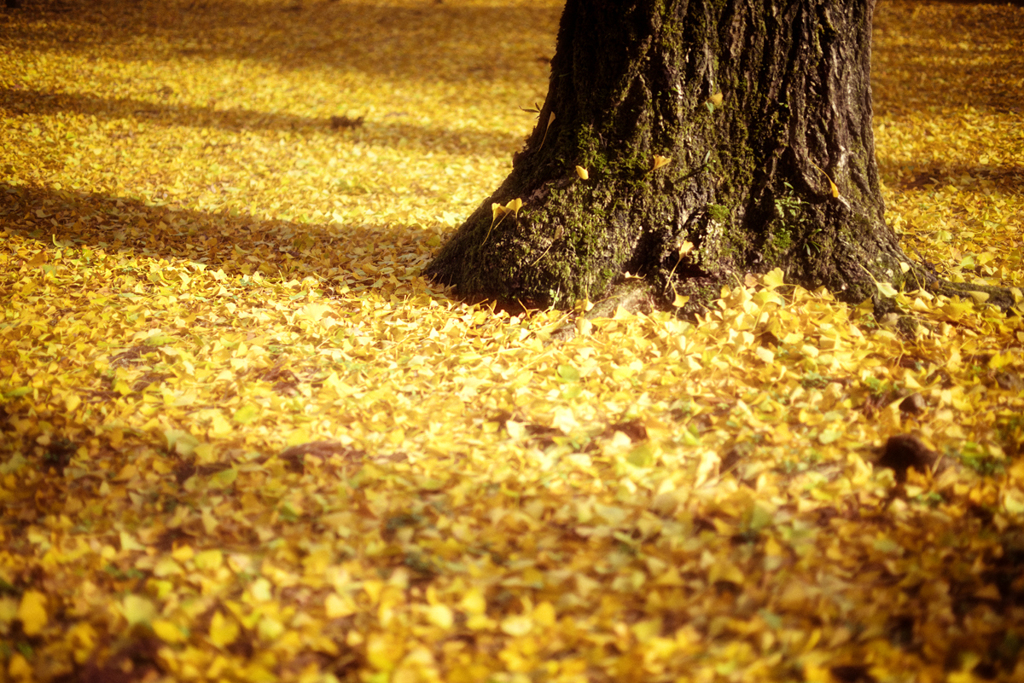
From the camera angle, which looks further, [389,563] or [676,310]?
[676,310]

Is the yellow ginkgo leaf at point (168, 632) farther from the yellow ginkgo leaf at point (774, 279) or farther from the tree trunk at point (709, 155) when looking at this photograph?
the yellow ginkgo leaf at point (774, 279)

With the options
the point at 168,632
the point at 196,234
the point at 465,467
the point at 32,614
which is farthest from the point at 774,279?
the point at 196,234

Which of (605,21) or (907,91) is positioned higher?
(907,91)

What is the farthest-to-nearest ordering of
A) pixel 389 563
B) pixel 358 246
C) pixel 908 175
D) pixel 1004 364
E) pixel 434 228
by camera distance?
pixel 908 175, pixel 434 228, pixel 358 246, pixel 1004 364, pixel 389 563

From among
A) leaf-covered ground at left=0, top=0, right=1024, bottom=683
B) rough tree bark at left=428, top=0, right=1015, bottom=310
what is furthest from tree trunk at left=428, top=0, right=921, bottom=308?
leaf-covered ground at left=0, top=0, right=1024, bottom=683

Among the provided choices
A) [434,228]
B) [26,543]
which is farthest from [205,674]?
[434,228]

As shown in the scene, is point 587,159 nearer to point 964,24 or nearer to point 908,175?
point 908,175

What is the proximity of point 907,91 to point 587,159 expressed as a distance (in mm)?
7055

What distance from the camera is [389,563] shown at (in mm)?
1977

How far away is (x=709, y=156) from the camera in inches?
121

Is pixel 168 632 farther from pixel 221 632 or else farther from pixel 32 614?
pixel 32 614

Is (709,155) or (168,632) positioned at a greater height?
(709,155)

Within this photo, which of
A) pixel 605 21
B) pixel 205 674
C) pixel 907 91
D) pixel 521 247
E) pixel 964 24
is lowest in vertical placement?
pixel 205 674

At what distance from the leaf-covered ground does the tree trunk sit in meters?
0.25
